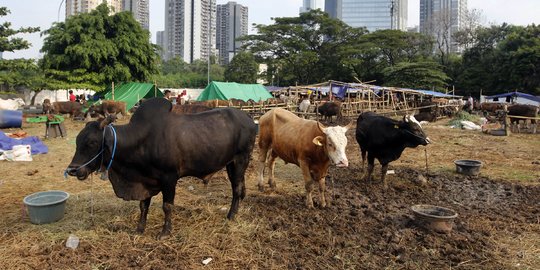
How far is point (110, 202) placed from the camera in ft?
21.1

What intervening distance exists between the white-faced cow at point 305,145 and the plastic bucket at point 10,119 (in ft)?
43.4

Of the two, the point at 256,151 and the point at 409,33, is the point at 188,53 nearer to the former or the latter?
the point at 409,33

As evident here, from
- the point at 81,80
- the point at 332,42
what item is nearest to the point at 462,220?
the point at 81,80

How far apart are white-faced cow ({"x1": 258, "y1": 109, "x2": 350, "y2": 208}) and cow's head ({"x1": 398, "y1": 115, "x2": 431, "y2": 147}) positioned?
2085 millimetres

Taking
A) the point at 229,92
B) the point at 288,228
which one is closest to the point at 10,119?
the point at 229,92

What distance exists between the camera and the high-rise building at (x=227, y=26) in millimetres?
100812

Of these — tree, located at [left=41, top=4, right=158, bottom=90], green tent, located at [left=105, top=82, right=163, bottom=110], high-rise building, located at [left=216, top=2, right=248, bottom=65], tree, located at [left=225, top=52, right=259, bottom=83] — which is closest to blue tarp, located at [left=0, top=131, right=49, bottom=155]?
green tent, located at [left=105, top=82, right=163, bottom=110]

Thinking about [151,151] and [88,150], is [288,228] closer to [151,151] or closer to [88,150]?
[151,151]

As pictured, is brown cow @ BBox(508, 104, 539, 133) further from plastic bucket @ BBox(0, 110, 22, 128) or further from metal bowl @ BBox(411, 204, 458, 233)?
plastic bucket @ BBox(0, 110, 22, 128)

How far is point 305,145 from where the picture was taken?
6465mm

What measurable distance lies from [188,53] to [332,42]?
51.8 m

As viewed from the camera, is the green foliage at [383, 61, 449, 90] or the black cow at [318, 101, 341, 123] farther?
the green foliage at [383, 61, 449, 90]

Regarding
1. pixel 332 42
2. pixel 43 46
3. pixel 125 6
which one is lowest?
pixel 43 46

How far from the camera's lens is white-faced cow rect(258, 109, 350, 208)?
5.93 meters
